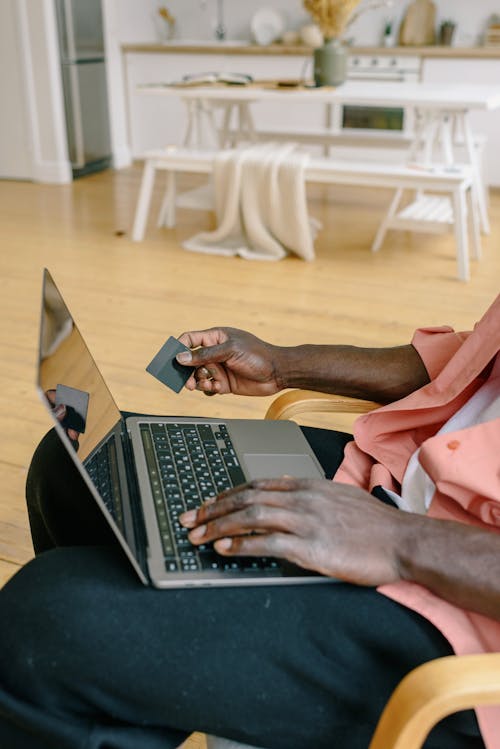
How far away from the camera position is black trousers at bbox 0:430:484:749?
2.31ft

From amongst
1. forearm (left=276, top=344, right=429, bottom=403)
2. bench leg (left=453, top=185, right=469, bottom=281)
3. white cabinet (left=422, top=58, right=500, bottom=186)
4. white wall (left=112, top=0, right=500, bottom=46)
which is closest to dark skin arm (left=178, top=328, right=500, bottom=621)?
forearm (left=276, top=344, right=429, bottom=403)

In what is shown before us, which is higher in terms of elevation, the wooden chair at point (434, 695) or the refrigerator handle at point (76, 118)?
the wooden chair at point (434, 695)

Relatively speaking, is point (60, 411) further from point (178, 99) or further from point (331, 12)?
point (178, 99)

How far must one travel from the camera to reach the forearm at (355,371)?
3.91ft

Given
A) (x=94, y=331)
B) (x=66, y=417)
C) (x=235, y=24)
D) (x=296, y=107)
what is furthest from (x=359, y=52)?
(x=66, y=417)

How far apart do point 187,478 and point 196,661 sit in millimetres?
253

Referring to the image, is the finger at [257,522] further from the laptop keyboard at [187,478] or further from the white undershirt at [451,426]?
the white undershirt at [451,426]

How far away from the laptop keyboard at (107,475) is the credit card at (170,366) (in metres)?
0.13

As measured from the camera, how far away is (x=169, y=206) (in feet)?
14.8

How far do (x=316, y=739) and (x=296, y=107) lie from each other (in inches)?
230

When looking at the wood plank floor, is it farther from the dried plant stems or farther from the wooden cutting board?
the wooden cutting board

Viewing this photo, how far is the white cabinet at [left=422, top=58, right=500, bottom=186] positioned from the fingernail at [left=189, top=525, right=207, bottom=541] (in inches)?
208

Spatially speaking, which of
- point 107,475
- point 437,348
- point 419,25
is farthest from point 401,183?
point 107,475

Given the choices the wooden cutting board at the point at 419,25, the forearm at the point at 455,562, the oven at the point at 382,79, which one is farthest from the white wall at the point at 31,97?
the forearm at the point at 455,562
